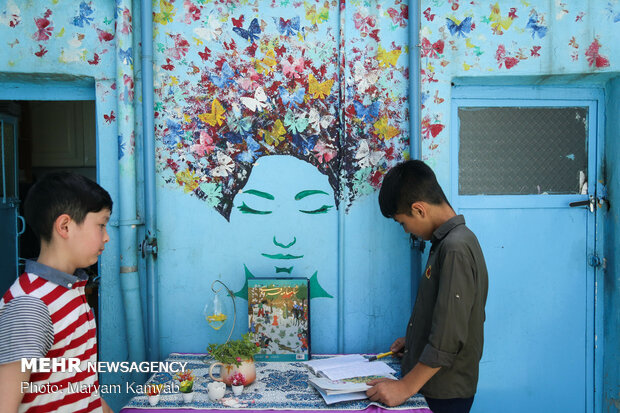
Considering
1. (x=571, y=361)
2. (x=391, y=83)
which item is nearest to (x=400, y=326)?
(x=571, y=361)

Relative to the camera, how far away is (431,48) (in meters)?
2.55

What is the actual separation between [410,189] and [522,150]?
1.17 meters

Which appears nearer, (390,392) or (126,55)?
(390,392)

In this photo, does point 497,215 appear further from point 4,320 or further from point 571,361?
point 4,320

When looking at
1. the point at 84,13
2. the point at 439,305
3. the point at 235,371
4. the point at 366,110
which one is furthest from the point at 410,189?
the point at 84,13

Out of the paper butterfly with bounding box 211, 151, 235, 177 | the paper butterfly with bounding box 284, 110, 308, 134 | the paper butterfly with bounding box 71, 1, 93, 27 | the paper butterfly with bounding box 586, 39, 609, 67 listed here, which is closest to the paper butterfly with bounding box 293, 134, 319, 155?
the paper butterfly with bounding box 284, 110, 308, 134

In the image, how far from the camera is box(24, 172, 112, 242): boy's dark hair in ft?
4.82

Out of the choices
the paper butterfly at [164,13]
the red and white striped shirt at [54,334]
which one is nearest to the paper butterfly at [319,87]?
the paper butterfly at [164,13]

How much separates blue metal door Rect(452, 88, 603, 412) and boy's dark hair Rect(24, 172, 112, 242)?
6.51 ft

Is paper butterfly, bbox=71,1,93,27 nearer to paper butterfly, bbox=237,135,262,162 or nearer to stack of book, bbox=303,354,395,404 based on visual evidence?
paper butterfly, bbox=237,135,262,162

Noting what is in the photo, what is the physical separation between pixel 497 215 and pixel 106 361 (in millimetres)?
2404

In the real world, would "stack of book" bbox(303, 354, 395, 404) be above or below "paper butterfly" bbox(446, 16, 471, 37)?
below

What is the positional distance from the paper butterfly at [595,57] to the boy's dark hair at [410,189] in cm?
134

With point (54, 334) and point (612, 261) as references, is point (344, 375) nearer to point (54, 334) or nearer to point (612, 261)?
point (54, 334)
